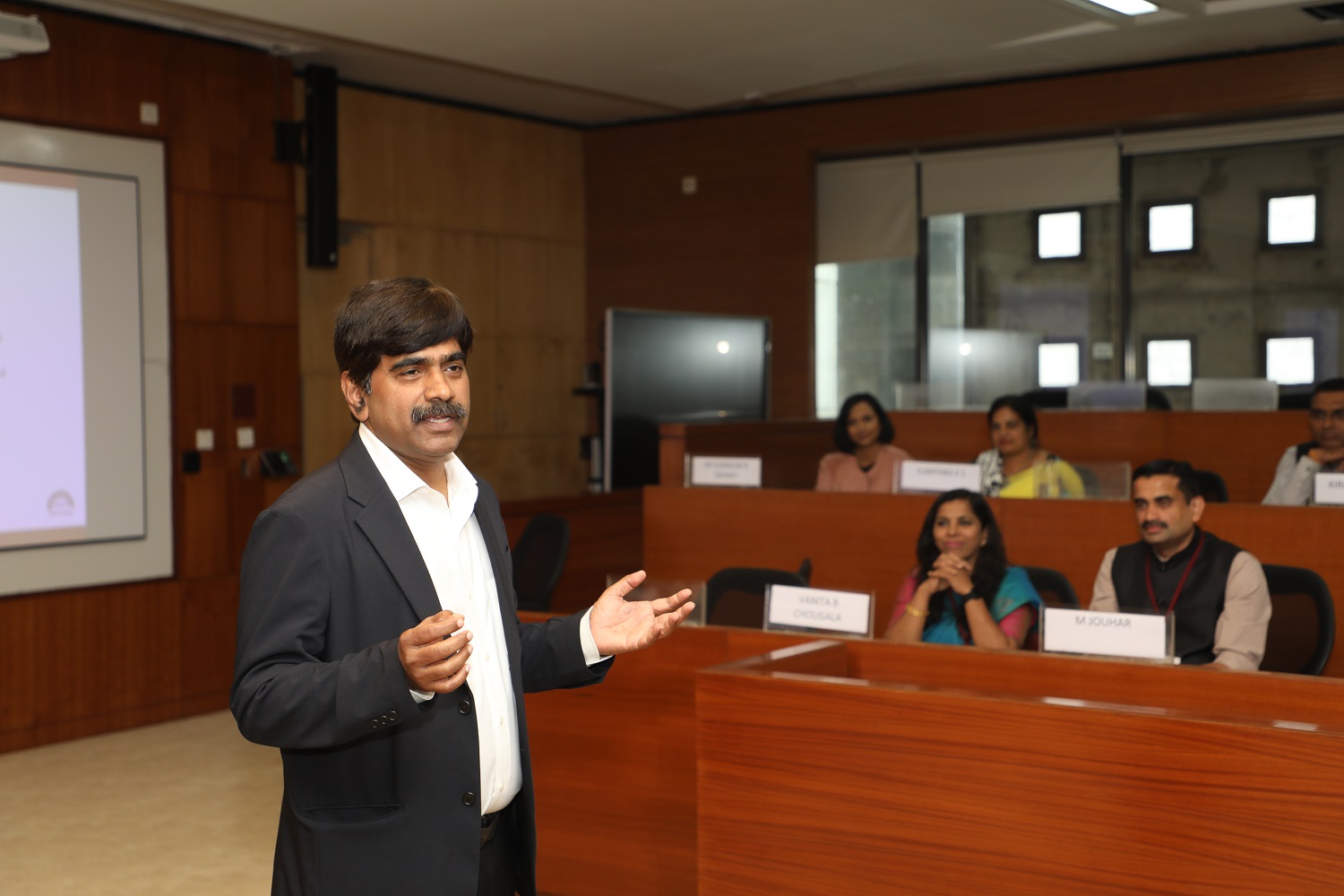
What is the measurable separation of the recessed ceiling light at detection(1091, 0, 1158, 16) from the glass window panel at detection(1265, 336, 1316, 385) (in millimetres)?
2547

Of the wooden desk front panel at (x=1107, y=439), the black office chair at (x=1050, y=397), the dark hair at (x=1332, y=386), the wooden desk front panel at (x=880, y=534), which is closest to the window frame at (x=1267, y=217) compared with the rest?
the black office chair at (x=1050, y=397)

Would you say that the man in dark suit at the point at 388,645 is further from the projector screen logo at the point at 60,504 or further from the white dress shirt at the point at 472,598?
the projector screen logo at the point at 60,504

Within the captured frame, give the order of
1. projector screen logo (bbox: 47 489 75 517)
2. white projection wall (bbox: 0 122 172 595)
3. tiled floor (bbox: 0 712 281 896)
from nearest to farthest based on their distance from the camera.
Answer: tiled floor (bbox: 0 712 281 896) < white projection wall (bbox: 0 122 172 595) < projector screen logo (bbox: 47 489 75 517)

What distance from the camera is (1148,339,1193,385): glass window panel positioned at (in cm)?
764

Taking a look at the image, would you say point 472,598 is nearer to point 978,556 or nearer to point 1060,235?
point 978,556

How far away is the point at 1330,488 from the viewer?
14.8ft

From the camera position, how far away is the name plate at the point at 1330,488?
4492 mm

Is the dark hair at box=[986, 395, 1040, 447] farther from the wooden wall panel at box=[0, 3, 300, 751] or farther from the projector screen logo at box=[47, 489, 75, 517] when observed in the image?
the projector screen logo at box=[47, 489, 75, 517]

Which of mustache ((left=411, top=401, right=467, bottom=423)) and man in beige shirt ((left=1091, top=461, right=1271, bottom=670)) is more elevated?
→ mustache ((left=411, top=401, right=467, bottom=423))

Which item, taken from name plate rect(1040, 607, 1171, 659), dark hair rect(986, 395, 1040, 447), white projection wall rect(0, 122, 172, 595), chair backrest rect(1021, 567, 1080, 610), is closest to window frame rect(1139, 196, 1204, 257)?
dark hair rect(986, 395, 1040, 447)

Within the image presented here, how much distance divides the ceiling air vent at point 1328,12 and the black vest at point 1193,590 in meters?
3.74

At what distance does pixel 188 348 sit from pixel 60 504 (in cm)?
99

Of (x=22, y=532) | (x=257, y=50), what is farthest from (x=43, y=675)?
(x=257, y=50)

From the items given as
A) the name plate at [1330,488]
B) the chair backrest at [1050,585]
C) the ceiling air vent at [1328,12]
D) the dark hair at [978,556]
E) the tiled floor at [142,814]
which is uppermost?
Result: the ceiling air vent at [1328,12]
